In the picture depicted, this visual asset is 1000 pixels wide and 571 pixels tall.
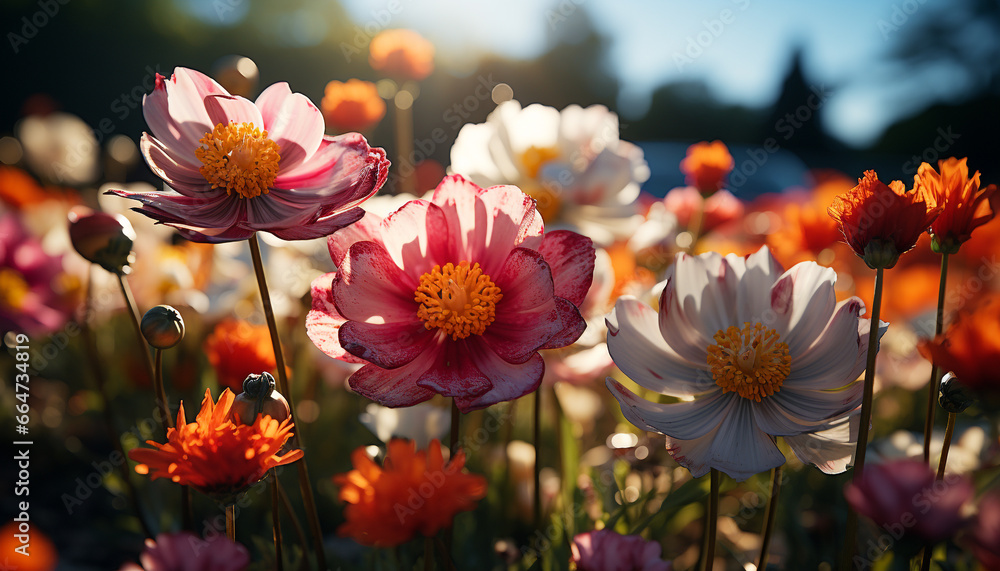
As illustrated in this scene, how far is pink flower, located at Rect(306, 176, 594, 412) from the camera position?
53 centimetres

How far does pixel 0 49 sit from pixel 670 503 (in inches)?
204

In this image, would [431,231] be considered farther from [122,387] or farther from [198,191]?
[122,387]

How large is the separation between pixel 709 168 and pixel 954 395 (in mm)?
591

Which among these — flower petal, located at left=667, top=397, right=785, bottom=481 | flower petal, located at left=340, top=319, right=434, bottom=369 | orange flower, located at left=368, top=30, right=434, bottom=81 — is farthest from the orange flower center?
flower petal, located at left=667, top=397, right=785, bottom=481

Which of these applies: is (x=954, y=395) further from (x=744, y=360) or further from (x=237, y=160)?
(x=237, y=160)

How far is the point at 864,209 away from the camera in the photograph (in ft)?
1.63

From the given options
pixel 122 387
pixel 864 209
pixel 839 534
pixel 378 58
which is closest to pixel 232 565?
pixel 864 209

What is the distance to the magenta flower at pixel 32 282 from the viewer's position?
3.88 ft

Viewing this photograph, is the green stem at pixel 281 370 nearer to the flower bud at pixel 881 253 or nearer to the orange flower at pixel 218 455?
the orange flower at pixel 218 455

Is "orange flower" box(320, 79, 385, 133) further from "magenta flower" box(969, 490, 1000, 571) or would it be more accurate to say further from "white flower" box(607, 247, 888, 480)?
"magenta flower" box(969, 490, 1000, 571)

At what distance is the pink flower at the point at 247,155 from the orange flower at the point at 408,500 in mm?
225

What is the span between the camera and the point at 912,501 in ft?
1.31

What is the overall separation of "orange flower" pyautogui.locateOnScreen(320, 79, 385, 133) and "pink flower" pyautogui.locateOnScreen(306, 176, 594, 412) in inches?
22.1

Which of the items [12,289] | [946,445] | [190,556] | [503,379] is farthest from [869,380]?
[12,289]
